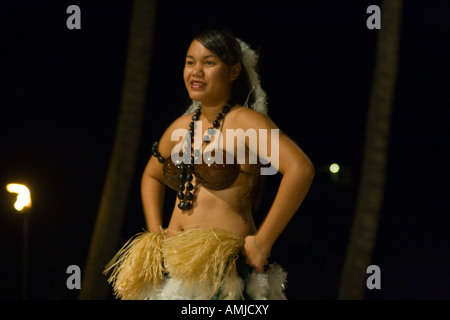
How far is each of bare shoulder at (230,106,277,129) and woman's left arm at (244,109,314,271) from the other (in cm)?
6

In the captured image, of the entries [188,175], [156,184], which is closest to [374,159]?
[156,184]

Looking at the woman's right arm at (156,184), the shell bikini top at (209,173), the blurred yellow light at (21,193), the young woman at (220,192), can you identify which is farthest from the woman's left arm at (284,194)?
the blurred yellow light at (21,193)

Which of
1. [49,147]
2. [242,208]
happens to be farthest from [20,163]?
[242,208]

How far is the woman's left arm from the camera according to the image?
6.60 feet

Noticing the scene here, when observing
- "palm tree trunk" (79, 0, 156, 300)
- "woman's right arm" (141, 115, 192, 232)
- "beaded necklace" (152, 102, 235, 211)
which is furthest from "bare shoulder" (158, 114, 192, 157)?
"palm tree trunk" (79, 0, 156, 300)

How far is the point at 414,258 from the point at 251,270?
213cm

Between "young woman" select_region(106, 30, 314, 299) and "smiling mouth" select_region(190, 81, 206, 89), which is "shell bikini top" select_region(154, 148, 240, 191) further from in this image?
"smiling mouth" select_region(190, 81, 206, 89)

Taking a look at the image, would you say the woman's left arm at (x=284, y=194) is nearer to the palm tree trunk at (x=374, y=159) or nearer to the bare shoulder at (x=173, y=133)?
the bare shoulder at (x=173, y=133)

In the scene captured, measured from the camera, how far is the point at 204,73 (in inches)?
84.0

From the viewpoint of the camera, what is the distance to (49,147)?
11.7 ft

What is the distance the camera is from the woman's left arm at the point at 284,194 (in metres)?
2.01

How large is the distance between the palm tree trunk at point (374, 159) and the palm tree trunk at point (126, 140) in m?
1.14

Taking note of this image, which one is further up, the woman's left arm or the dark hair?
the dark hair

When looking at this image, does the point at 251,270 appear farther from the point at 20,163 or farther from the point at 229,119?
the point at 20,163
